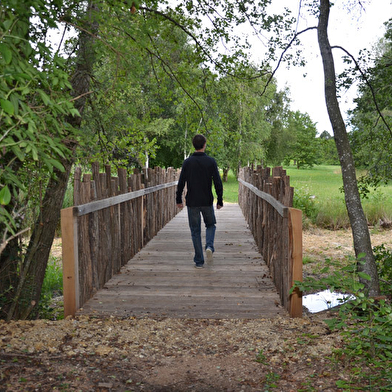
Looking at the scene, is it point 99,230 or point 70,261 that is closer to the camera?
point 70,261

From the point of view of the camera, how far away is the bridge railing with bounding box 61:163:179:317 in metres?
4.66

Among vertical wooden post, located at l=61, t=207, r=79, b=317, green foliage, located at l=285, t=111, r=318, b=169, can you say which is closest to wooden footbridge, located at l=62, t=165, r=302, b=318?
vertical wooden post, located at l=61, t=207, r=79, b=317

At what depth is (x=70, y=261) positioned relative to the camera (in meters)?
4.62

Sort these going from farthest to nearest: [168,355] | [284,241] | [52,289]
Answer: [52,289]
[284,241]
[168,355]

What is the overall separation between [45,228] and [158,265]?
2.05m

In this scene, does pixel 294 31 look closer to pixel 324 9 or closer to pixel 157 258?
pixel 324 9

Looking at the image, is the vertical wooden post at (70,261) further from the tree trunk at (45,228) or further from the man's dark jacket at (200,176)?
the man's dark jacket at (200,176)

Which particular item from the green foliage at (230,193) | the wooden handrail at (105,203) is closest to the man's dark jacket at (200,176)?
the wooden handrail at (105,203)

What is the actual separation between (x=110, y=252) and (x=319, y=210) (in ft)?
33.3

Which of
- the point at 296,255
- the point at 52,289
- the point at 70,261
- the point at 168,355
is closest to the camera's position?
the point at 168,355

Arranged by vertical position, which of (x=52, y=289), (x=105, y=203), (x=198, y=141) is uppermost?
(x=198, y=141)

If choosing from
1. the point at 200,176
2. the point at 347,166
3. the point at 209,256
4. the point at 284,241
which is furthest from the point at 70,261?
the point at 347,166

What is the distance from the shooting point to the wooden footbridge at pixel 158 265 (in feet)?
15.4

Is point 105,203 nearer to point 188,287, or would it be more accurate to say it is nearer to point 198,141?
point 188,287
